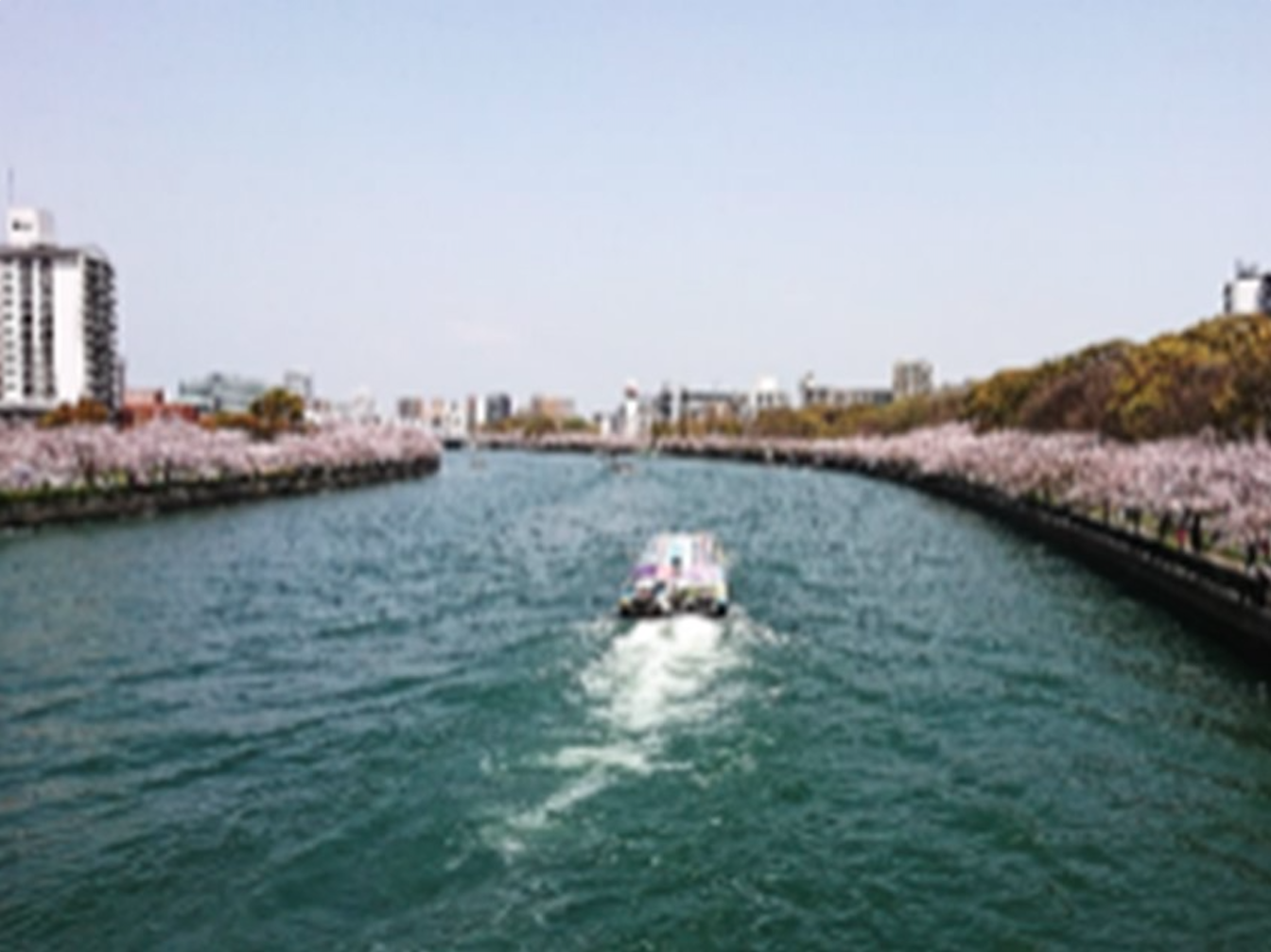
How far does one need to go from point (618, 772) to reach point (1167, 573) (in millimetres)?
26514

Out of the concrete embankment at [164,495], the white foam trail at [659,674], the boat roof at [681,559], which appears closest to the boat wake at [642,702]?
the white foam trail at [659,674]

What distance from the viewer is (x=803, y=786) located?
65.7ft

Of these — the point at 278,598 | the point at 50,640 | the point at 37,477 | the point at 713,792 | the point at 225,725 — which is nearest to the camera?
the point at 713,792

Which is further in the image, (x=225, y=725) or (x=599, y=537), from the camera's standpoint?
(x=599, y=537)

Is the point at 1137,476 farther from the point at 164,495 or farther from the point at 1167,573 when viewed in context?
the point at 164,495

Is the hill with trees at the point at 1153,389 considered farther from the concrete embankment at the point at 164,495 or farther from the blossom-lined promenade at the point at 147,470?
the blossom-lined promenade at the point at 147,470

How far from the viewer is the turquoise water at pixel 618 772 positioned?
15117 mm

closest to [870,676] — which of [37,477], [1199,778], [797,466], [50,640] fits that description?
[1199,778]

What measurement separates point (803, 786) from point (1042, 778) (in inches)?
184

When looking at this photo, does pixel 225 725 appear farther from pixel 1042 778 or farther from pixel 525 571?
pixel 525 571

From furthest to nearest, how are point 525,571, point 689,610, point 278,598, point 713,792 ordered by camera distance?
point 525,571 < point 278,598 < point 689,610 < point 713,792

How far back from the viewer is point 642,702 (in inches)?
997

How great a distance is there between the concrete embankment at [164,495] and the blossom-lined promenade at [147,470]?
0.23ft

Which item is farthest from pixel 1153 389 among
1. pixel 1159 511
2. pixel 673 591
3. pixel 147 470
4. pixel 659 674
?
pixel 147 470
